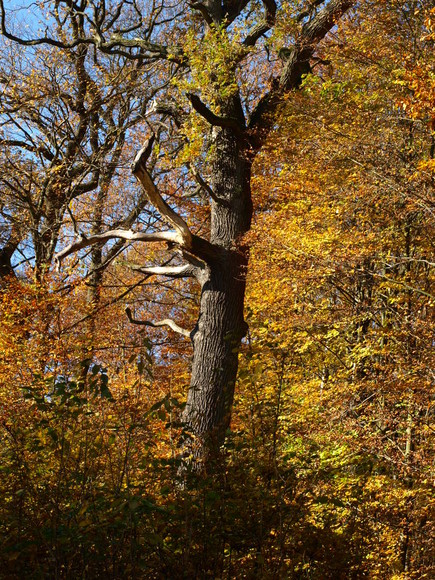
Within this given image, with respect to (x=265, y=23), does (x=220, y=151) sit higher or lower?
lower

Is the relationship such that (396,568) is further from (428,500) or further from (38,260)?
(38,260)

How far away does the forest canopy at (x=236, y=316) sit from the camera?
12.8 ft

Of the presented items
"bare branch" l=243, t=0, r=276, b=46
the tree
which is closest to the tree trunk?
the tree

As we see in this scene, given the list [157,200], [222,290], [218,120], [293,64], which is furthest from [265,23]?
[222,290]

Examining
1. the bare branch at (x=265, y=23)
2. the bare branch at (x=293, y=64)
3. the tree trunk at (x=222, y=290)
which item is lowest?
the tree trunk at (x=222, y=290)

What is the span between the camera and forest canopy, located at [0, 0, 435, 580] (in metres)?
3.89

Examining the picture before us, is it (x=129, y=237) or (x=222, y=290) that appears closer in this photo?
(x=222, y=290)

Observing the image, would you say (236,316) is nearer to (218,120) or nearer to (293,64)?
(218,120)

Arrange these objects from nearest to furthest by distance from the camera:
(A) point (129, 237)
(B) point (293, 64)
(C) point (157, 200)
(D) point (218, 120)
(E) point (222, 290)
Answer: (C) point (157, 200) < (E) point (222, 290) < (D) point (218, 120) < (A) point (129, 237) < (B) point (293, 64)

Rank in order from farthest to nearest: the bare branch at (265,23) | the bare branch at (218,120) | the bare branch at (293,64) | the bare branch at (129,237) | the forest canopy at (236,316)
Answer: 1. the bare branch at (265,23)
2. the bare branch at (293,64)
3. the bare branch at (129,237)
4. the bare branch at (218,120)
5. the forest canopy at (236,316)

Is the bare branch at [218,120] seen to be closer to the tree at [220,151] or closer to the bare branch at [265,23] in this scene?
the tree at [220,151]

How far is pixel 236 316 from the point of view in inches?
330

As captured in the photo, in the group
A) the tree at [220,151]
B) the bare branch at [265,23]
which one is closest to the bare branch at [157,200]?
A: the tree at [220,151]

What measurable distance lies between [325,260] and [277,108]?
2.66 metres
